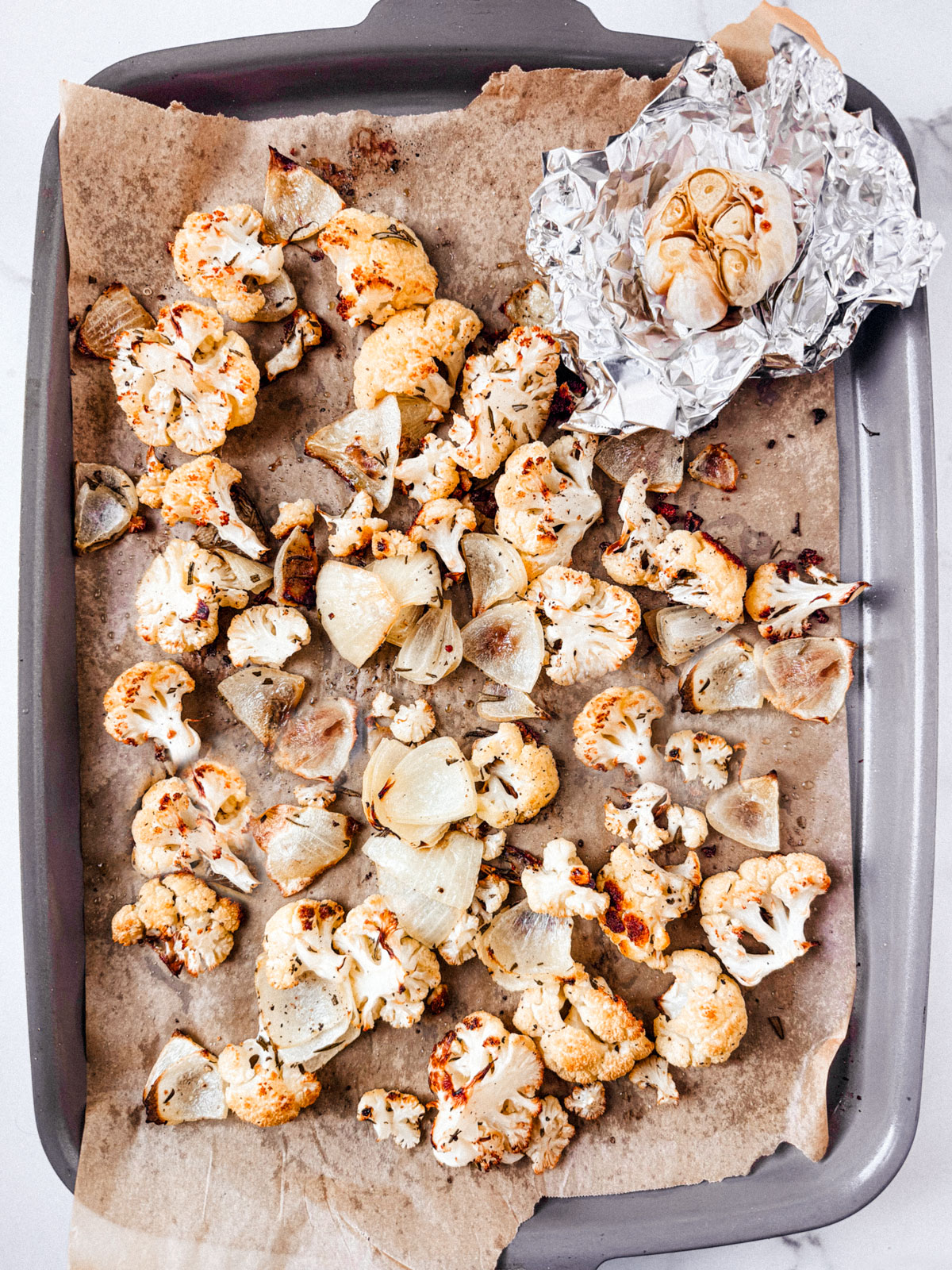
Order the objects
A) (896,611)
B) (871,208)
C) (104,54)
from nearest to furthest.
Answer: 1. (871,208)
2. (896,611)
3. (104,54)

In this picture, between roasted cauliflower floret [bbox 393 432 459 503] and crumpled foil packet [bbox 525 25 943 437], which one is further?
roasted cauliflower floret [bbox 393 432 459 503]

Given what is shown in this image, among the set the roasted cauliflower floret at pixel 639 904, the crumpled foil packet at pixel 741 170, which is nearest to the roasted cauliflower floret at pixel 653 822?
the roasted cauliflower floret at pixel 639 904

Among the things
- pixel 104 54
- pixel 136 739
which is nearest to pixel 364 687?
pixel 136 739

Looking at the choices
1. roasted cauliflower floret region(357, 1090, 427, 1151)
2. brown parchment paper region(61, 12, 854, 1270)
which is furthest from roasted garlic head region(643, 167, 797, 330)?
roasted cauliflower floret region(357, 1090, 427, 1151)

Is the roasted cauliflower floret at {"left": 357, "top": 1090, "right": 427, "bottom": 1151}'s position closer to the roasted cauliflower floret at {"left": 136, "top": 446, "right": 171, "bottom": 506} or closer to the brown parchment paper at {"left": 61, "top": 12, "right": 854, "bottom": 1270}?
the brown parchment paper at {"left": 61, "top": 12, "right": 854, "bottom": 1270}

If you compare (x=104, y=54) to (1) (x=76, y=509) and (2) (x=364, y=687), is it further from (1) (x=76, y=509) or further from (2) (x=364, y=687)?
(2) (x=364, y=687)

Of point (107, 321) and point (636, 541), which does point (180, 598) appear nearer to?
point (107, 321)
